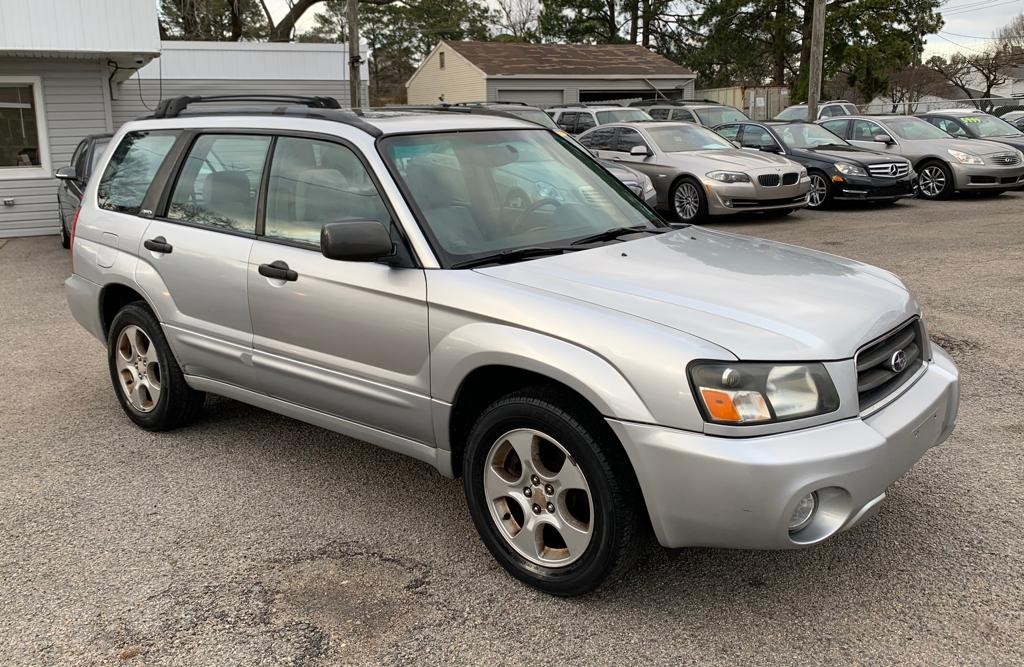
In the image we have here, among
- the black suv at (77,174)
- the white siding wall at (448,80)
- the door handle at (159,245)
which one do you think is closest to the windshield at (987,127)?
the black suv at (77,174)

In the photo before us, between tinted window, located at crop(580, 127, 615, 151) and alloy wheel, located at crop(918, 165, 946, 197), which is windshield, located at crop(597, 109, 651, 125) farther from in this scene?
alloy wheel, located at crop(918, 165, 946, 197)

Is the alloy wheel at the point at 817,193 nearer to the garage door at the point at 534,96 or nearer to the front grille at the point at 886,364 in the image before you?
the front grille at the point at 886,364

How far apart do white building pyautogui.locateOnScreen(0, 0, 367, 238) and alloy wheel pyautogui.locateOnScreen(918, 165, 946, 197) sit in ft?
41.7

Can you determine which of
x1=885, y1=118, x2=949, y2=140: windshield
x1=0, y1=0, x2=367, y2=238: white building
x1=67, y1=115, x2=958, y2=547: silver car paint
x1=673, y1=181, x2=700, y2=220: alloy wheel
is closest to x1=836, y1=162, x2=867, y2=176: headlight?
x1=885, y1=118, x2=949, y2=140: windshield

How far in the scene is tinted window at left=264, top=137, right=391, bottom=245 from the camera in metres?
3.88

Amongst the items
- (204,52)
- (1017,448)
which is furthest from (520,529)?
(204,52)

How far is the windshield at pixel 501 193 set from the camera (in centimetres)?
376

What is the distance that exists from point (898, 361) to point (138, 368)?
3864 millimetres

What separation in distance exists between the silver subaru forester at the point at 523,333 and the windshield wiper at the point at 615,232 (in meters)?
0.02

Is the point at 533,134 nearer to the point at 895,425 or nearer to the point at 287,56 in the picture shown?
the point at 895,425

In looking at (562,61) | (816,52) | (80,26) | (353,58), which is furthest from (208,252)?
(562,61)

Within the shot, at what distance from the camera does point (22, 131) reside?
14.5 meters

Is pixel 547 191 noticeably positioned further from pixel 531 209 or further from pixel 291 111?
pixel 291 111

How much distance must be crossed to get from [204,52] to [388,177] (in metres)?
17.0
